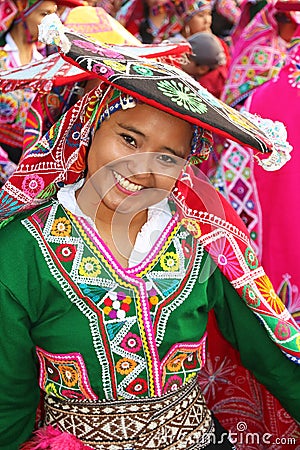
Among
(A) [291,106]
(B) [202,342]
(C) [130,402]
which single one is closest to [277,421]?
(B) [202,342]

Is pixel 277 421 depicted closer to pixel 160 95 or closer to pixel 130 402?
pixel 130 402

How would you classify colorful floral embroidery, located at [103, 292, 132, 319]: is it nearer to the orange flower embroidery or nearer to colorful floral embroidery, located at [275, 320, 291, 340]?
the orange flower embroidery

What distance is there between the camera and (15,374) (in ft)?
4.69

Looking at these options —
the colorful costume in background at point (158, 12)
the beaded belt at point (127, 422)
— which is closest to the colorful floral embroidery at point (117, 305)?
the beaded belt at point (127, 422)

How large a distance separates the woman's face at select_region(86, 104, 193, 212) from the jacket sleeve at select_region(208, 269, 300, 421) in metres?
0.33

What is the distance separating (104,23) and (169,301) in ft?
4.70

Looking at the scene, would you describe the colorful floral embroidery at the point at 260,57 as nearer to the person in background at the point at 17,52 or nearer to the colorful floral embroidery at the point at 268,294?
the person in background at the point at 17,52

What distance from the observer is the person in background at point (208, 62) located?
3795 millimetres

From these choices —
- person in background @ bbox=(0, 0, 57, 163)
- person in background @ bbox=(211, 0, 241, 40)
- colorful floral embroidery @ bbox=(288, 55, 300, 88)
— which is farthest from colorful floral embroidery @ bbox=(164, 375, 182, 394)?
person in background @ bbox=(211, 0, 241, 40)

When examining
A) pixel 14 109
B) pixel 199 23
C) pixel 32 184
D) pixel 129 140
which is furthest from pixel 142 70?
pixel 199 23

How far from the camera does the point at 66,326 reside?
55.6 inches

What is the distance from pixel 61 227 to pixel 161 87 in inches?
16.6

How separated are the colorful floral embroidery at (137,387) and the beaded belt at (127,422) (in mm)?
21

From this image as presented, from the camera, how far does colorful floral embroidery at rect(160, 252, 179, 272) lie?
4.89ft
